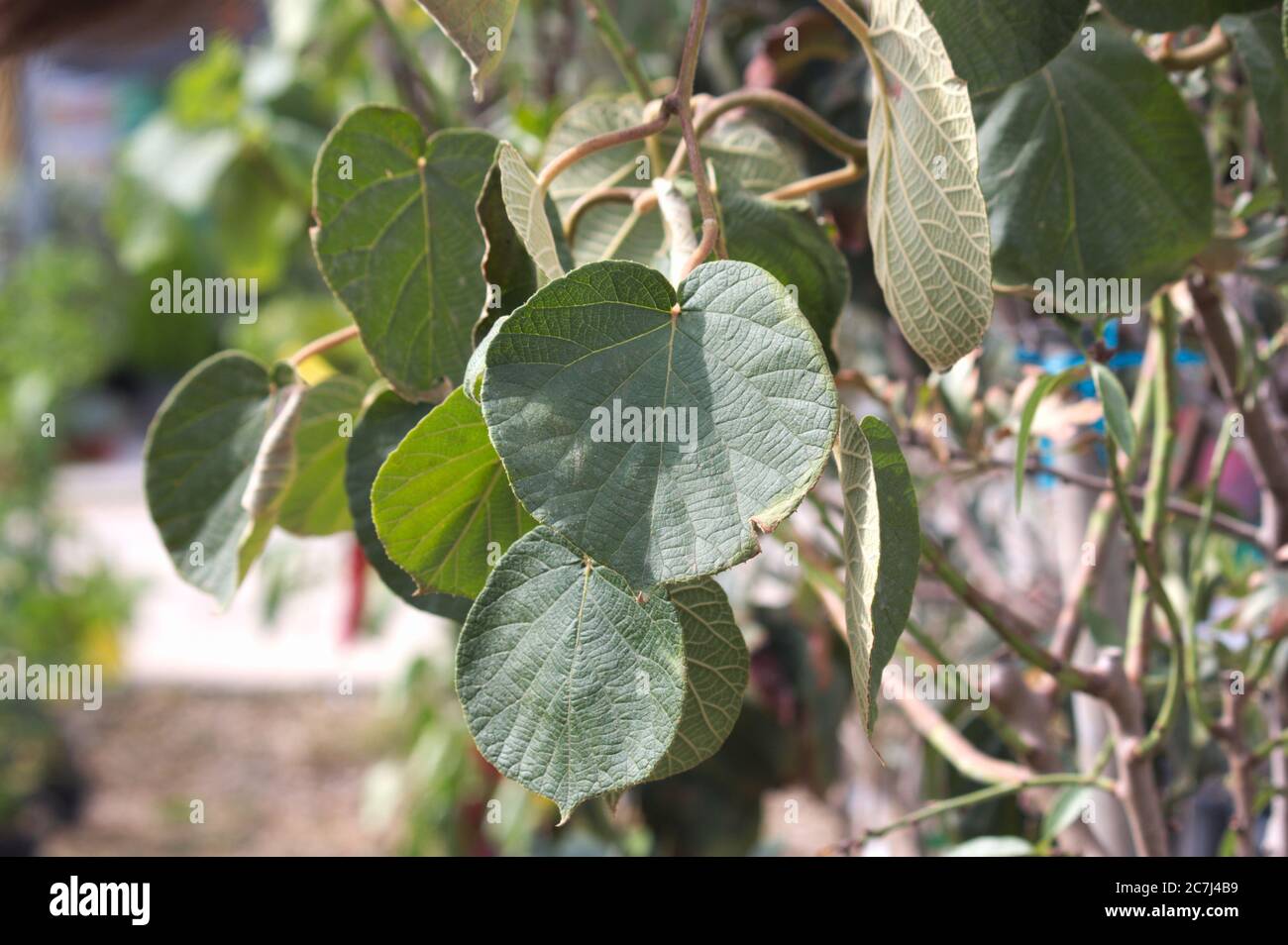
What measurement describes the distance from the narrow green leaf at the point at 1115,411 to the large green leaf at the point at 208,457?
15.0 inches

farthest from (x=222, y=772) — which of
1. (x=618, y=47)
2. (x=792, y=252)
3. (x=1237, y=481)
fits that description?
(x=792, y=252)

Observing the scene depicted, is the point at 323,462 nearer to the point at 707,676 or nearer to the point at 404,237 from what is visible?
the point at 404,237

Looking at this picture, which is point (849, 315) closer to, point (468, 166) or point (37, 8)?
point (468, 166)

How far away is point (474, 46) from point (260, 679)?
3.87 meters

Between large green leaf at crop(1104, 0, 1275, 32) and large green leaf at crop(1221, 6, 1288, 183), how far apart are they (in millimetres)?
26

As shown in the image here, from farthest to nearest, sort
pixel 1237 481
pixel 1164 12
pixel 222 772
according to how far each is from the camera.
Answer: pixel 222 772 < pixel 1237 481 < pixel 1164 12

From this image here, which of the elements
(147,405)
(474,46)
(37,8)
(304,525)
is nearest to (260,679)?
(37,8)

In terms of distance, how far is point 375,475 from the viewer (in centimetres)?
53

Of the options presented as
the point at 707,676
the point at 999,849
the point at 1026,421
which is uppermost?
the point at 1026,421

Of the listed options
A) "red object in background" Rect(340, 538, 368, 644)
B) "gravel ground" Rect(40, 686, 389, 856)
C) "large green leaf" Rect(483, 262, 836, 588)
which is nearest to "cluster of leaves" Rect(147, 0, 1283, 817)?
"large green leaf" Rect(483, 262, 836, 588)

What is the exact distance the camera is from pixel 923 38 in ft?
1.40

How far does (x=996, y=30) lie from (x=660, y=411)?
206 millimetres

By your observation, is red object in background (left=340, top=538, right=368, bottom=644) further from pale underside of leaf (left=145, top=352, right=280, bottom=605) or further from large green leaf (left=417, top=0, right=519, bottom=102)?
large green leaf (left=417, top=0, right=519, bottom=102)

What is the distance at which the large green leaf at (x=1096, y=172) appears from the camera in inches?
21.7
